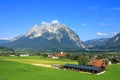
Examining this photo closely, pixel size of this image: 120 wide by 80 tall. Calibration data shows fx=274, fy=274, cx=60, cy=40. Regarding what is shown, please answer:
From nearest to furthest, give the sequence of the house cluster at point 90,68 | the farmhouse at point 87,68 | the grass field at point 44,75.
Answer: the grass field at point 44,75 → the farmhouse at point 87,68 → the house cluster at point 90,68

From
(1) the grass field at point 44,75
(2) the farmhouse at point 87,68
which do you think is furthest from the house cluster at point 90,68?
(1) the grass field at point 44,75

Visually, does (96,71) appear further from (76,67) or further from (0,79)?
(0,79)

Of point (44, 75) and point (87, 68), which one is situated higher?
point (87, 68)

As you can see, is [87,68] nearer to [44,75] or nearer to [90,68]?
[90,68]

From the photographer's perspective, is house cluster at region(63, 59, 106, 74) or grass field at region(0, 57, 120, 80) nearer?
grass field at region(0, 57, 120, 80)

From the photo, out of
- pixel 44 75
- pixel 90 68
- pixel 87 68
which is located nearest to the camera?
pixel 44 75

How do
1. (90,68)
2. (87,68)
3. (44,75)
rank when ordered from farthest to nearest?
(87,68) < (90,68) < (44,75)

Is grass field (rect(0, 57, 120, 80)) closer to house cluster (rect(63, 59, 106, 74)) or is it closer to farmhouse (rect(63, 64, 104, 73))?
farmhouse (rect(63, 64, 104, 73))

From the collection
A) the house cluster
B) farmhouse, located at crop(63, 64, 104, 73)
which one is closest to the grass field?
farmhouse, located at crop(63, 64, 104, 73)

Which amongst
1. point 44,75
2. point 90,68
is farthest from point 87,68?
point 44,75

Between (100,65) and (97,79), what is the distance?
45691mm

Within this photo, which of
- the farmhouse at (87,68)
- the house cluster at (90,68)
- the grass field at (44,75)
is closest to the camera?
the grass field at (44,75)

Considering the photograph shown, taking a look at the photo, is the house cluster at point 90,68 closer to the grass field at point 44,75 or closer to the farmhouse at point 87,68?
the farmhouse at point 87,68

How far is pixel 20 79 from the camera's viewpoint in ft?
242
